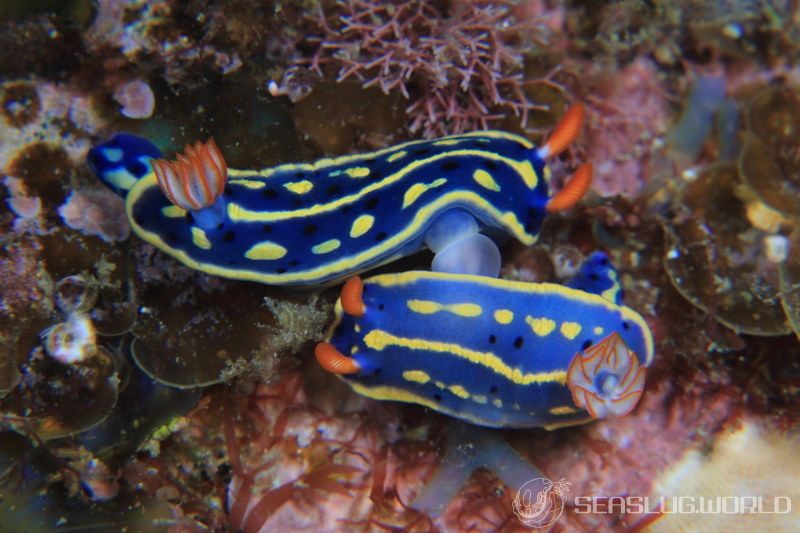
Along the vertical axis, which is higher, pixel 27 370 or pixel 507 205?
pixel 507 205

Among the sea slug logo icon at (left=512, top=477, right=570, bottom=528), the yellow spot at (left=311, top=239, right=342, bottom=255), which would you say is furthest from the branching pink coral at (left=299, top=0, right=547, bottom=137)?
the sea slug logo icon at (left=512, top=477, right=570, bottom=528)

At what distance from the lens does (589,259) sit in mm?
4012

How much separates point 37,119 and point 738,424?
17.4 feet

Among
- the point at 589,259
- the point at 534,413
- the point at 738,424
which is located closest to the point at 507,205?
the point at 589,259

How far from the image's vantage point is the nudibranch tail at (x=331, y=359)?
3.39m

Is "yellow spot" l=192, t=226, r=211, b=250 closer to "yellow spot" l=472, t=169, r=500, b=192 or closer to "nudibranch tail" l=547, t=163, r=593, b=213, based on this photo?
"yellow spot" l=472, t=169, r=500, b=192

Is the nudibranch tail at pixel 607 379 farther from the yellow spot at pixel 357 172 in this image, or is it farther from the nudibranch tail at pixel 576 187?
the yellow spot at pixel 357 172

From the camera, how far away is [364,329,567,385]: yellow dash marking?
11.4ft

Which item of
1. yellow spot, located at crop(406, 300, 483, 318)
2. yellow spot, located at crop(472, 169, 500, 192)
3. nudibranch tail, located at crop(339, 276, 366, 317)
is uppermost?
yellow spot, located at crop(472, 169, 500, 192)

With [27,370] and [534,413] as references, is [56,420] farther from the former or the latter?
[534,413]

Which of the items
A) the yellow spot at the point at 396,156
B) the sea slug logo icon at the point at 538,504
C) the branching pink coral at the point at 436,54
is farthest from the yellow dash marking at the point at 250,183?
the sea slug logo icon at the point at 538,504

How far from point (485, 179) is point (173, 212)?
6.42 feet

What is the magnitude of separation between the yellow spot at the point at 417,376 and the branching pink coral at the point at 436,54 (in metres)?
1.78

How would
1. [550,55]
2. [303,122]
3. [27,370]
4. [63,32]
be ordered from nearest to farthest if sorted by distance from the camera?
[27,370] < [63,32] < [303,122] < [550,55]
